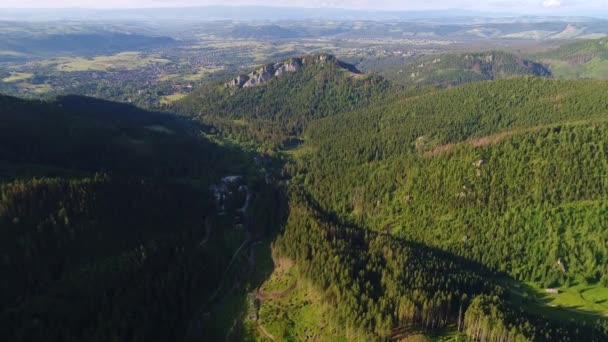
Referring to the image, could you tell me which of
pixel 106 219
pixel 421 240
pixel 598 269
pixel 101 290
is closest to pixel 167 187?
pixel 106 219

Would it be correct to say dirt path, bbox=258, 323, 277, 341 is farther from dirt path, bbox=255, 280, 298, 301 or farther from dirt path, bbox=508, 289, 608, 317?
dirt path, bbox=508, 289, 608, 317

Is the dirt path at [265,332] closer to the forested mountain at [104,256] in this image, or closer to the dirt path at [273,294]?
the dirt path at [273,294]

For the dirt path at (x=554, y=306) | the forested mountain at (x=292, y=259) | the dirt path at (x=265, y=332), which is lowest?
the dirt path at (x=265, y=332)

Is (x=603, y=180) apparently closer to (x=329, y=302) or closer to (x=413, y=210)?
(x=413, y=210)

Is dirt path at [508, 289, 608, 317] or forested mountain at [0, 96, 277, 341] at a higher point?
forested mountain at [0, 96, 277, 341]

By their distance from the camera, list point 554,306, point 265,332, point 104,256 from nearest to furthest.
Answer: point 265,332, point 104,256, point 554,306

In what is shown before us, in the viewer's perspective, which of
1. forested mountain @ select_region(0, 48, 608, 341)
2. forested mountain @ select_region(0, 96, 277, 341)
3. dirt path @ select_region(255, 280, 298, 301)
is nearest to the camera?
forested mountain @ select_region(0, 96, 277, 341)

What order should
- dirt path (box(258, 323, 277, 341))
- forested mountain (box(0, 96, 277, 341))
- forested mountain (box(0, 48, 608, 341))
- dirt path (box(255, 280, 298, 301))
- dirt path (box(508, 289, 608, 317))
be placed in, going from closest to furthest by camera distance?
forested mountain (box(0, 96, 277, 341)) → forested mountain (box(0, 48, 608, 341)) → dirt path (box(258, 323, 277, 341)) → dirt path (box(508, 289, 608, 317)) → dirt path (box(255, 280, 298, 301))

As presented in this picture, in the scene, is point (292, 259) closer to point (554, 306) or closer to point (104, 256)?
point (104, 256)

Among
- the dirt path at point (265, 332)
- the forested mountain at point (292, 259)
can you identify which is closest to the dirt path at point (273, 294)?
the forested mountain at point (292, 259)

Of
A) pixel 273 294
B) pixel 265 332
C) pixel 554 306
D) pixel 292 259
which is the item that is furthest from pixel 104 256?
pixel 554 306

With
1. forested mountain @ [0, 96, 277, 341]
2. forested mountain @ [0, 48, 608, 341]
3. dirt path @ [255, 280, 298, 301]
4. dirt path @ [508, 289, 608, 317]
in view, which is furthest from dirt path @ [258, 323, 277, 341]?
dirt path @ [508, 289, 608, 317]
